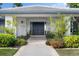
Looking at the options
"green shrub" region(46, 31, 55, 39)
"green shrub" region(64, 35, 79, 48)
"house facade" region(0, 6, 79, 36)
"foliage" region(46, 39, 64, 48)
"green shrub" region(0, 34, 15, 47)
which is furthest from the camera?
"house facade" region(0, 6, 79, 36)

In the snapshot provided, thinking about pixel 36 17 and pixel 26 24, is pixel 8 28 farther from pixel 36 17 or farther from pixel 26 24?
pixel 36 17

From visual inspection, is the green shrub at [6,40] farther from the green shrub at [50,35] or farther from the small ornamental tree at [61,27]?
the green shrub at [50,35]

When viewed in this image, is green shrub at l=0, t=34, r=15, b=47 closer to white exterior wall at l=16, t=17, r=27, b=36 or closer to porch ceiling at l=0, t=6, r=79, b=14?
porch ceiling at l=0, t=6, r=79, b=14

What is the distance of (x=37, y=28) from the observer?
58.3 ft

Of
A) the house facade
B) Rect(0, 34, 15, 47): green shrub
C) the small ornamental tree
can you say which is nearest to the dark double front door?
the house facade

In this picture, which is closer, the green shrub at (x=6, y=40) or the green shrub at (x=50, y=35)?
the green shrub at (x=6, y=40)

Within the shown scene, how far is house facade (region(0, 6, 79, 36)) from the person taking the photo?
16091 millimetres

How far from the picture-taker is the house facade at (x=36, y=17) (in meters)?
16.1

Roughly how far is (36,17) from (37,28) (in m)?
0.69

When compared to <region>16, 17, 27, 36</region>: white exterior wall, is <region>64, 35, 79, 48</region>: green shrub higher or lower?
higher

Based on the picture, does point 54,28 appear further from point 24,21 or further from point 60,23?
point 24,21

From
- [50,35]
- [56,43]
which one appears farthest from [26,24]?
[56,43]

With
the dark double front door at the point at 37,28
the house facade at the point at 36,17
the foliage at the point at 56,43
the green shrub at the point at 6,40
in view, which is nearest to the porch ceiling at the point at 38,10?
the house facade at the point at 36,17

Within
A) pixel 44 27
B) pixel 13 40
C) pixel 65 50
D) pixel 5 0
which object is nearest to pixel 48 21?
pixel 44 27
